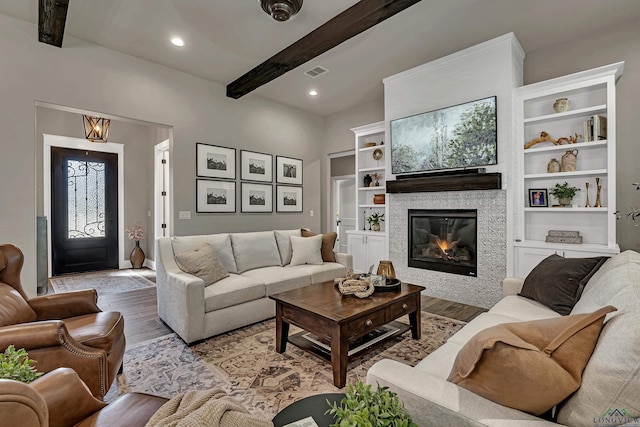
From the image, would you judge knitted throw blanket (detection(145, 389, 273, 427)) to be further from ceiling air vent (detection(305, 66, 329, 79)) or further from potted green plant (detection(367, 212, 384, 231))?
potted green plant (detection(367, 212, 384, 231))

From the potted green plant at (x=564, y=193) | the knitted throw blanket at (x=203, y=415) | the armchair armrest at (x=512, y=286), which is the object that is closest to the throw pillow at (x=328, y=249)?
the armchair armrest at (x=512, y=286)

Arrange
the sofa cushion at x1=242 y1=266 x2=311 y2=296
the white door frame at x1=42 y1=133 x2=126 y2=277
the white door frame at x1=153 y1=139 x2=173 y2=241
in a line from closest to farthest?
1. the sofa cushion at x1=242 y1=266 x2=311 y2=296
2. the white door frame at x1=42 y1=133 x2=126 y2=277
3. the white door frame at x1=153 y1=139 x2=173 y2=241

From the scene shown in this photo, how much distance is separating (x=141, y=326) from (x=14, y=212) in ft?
5.92

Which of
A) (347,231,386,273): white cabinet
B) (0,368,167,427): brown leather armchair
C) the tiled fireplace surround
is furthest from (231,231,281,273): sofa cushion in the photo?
(0,368,167,427): brown leather armchair

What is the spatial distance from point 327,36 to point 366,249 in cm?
324

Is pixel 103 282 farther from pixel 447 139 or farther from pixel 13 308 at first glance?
pixel 447 139

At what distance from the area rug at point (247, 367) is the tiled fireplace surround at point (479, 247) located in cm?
107

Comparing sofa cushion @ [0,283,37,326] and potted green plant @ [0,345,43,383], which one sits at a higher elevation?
potted green plant @ [0,345,43,383]

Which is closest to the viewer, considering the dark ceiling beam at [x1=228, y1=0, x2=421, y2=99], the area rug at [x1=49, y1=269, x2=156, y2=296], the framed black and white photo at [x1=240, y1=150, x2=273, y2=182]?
the dark ceiling beam at [x1=228, y1=0, x2=421, y2=99]

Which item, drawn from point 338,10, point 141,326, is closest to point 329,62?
point 338,10

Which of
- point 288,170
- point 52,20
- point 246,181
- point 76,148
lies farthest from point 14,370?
point 76,148

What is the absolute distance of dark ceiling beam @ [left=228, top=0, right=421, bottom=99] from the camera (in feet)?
8.82

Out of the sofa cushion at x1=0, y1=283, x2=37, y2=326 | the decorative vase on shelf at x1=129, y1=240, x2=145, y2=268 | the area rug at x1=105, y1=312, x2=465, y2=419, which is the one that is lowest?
the area rug at x1=105, y1=312, x2=465, y2=419

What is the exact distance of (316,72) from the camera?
436 cm
